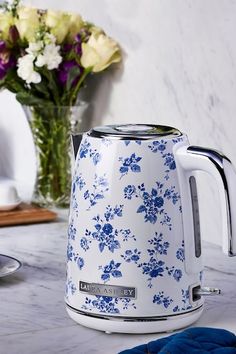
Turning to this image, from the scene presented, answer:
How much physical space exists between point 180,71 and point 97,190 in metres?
0.54

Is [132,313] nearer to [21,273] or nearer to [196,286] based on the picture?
[196,286]

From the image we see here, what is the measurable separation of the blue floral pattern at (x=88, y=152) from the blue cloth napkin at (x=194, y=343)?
0.73 ft

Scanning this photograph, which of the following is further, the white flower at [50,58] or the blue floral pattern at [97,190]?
the white flower at [50,58]

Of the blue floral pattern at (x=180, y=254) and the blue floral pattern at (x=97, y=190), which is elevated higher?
the blue floral pattern at (x=97, y=190)

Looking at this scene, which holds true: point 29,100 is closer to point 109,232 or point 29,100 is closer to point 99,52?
point 99,52

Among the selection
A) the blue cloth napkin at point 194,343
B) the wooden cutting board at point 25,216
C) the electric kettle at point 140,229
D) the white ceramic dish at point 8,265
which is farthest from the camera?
the wooden cutting board at point 25,216

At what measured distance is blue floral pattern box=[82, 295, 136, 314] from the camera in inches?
42.4

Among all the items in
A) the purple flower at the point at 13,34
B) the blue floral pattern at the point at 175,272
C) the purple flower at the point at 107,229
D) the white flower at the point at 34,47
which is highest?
the purple flower at the point at 13,34

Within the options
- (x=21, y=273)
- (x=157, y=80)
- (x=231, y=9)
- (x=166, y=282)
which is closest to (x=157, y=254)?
(x=166, y=282)

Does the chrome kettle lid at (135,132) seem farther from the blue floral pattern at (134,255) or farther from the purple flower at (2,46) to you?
the purple flower at (2,46)

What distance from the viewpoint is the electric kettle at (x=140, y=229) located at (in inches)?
42.0

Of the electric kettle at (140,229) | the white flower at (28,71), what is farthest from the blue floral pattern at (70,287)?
the white flower at (28,71)

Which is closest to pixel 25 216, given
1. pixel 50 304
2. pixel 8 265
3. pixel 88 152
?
pixel 8 265

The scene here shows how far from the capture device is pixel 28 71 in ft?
5.63
